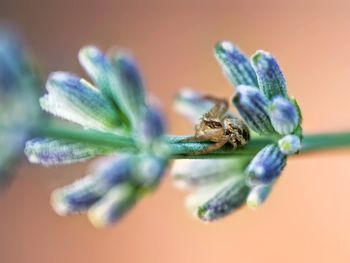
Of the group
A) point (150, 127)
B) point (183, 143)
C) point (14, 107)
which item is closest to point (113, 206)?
point (150, 127)

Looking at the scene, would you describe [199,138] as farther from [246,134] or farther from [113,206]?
[113,206]

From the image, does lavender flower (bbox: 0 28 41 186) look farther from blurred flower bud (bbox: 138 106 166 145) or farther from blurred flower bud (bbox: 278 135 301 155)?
blurred flower bud (bbox: 278 135 301 155)

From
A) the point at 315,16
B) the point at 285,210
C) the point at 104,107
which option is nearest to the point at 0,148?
the point at 104,107

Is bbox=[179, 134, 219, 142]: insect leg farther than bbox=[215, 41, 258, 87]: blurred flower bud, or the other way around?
bbox=[215, 41, 258, 87]: blurred flower bud

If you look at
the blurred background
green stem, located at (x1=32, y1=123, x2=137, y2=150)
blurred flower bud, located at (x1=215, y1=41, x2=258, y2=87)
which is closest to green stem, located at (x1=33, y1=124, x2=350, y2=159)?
green stem, located at (x1=32, y1=123, x2=137, y2=150)

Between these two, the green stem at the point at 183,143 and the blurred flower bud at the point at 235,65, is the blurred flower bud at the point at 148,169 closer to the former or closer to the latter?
the green stem at the point at 183,143

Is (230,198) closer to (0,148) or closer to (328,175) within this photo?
(0,148)

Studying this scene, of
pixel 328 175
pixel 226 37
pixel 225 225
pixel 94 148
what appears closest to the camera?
pixel 94 148

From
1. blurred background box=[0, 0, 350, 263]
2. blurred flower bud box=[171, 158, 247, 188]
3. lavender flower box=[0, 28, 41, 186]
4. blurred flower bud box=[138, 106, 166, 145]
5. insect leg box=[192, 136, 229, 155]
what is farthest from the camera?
blurred background box=[0, 0, 350, 263]
